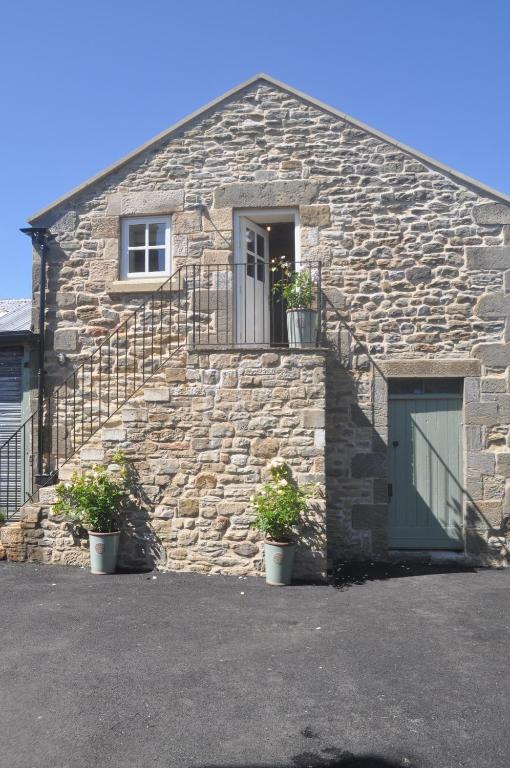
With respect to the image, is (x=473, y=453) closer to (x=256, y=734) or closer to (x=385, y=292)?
(x=385, y=292)

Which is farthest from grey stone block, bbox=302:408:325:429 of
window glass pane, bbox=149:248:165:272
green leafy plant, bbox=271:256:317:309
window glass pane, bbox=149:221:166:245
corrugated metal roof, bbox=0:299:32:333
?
corrugated metal roof, bbox=0:299:32:333

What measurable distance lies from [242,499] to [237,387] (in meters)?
1.24

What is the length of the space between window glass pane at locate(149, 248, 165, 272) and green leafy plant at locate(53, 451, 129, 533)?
265 cm

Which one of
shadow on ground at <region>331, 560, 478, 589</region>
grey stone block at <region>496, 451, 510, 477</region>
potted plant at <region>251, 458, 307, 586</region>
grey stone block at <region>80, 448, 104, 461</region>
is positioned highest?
grey stone block at <region>80, 448, 104, 461</region>

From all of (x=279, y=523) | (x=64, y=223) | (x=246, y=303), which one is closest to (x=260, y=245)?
(x=246, y=303)

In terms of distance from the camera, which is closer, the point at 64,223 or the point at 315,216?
the point at 315,216

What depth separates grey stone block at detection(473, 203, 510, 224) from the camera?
26.7 ft

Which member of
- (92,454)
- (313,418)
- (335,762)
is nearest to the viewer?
(335,762)

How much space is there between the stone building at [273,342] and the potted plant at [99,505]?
21 centimetres

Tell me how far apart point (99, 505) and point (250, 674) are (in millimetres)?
Answer: 3259

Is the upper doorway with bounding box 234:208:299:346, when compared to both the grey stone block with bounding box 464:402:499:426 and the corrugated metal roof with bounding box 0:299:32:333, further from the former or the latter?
the corrugated metal roof with bounding box 0:299:32:333

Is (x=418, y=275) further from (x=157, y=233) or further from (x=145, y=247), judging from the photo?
(x=145, y=247)

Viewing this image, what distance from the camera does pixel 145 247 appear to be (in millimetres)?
8703

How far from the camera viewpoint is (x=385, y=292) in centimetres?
821
